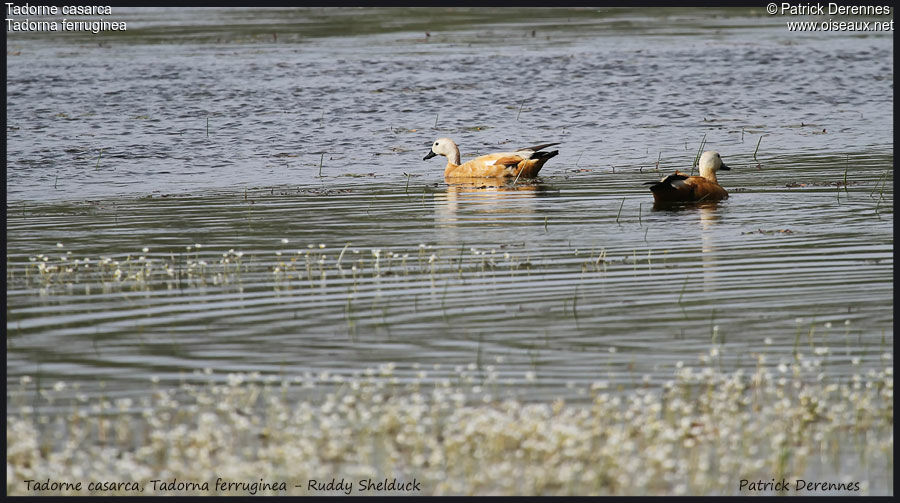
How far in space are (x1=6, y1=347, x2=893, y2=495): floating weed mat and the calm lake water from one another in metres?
0.38

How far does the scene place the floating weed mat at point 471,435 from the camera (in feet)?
19.5

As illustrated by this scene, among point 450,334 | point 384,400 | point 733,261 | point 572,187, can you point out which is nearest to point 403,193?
point 572,187

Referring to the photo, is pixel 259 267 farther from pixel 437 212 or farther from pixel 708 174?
pixel 708 174

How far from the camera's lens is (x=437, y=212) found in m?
14.0

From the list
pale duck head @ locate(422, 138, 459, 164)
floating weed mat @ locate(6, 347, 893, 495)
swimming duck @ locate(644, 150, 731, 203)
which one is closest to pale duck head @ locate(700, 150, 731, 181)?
swimming duck @ locate(644, 150, 731, 203)

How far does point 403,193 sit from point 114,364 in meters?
8.17

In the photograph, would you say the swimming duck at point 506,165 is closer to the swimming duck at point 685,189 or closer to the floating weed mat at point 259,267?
the swimming duck at point 685,189

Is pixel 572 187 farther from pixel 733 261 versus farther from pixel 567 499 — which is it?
pixel 567 499

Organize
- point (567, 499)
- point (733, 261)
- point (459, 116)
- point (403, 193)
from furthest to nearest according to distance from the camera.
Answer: point (459, 116)
point (403, 193)
point (733, 261)
point (567, 499)

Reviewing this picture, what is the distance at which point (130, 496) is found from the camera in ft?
19.3

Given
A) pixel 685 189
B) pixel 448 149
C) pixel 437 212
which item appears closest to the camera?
pixel 685 189

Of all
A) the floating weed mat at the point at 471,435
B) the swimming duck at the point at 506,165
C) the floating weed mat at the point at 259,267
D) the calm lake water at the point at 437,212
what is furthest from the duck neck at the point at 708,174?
the floating weed mat at the point at 471,435

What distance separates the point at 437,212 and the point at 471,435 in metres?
7.81

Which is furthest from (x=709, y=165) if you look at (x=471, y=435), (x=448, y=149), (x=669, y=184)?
(x=471, y=435)
